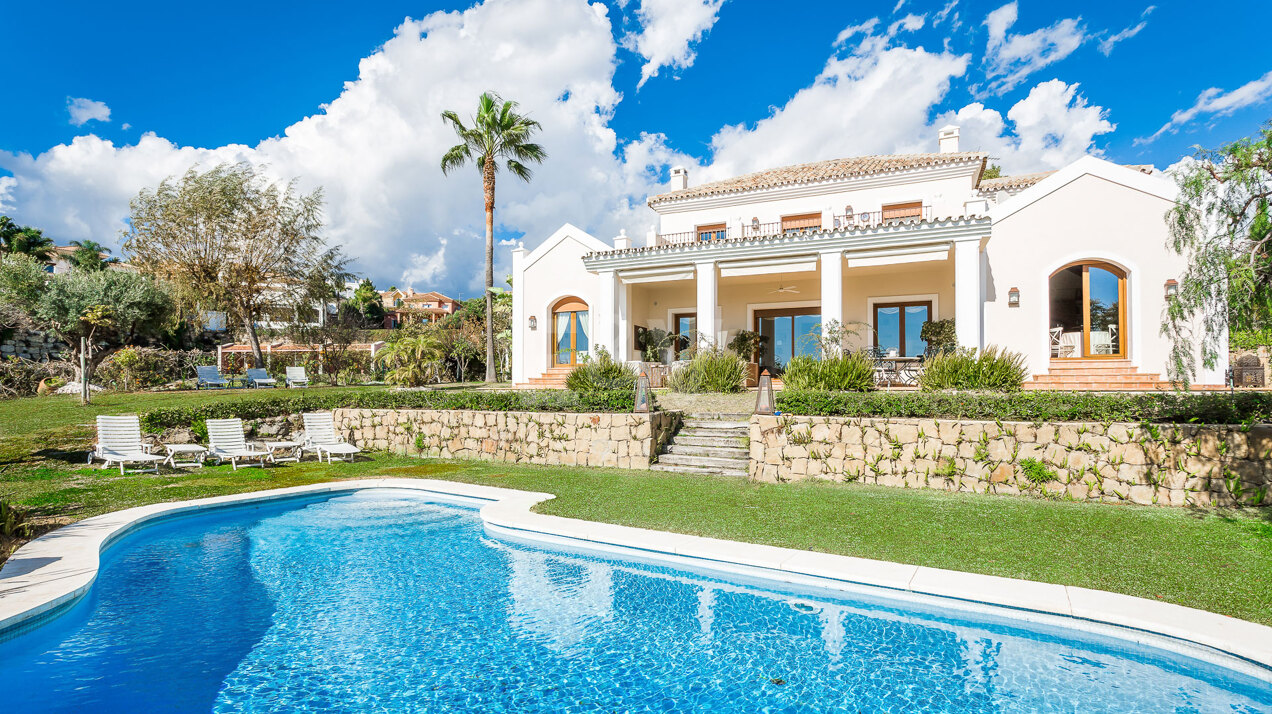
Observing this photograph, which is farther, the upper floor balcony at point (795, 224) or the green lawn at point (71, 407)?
the upper floor balcony at point (795, 224)

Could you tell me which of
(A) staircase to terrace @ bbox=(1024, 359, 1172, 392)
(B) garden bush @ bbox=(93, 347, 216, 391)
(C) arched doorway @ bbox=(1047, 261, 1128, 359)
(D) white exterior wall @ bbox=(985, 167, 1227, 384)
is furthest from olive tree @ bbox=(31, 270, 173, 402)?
(C) arched doorway @ bbox=(1047, 261, 1128, 359)

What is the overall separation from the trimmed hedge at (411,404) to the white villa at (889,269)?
603 cm

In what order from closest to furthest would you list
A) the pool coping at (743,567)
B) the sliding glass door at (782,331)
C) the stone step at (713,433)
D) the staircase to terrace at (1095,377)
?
the pool coping at (743,567) < the stone step at (713,433) < the staircase to terrace at (1095,377) < the sliding glass door at (782,331)

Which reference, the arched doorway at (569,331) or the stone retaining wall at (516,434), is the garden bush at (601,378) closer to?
the stone retaining wall at (516,434)

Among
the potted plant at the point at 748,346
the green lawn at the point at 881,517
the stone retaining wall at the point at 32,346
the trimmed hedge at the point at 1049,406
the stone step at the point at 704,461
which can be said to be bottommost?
the green lawn at the point at 881,517

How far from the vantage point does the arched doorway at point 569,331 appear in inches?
816

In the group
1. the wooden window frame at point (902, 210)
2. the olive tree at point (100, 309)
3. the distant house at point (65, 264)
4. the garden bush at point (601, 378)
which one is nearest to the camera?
the garden bush at point (601, 378)

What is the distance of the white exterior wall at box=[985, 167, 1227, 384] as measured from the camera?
14.0m

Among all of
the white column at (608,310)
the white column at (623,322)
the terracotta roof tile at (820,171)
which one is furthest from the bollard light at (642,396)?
the terracotta roof tile at (820,171)

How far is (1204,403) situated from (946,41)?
16572 mm

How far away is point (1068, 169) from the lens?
48.5 ft

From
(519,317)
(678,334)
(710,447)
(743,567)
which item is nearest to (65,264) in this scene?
(519,317)

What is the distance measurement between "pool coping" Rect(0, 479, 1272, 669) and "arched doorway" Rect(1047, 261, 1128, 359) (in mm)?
12816

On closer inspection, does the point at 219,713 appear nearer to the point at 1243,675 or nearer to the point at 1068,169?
the point at 1243,675
